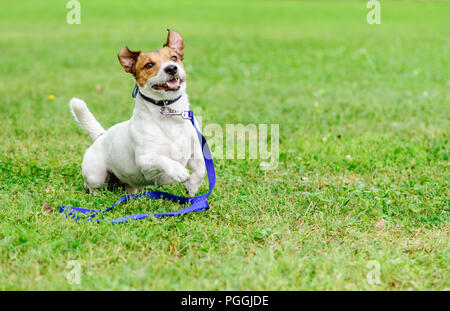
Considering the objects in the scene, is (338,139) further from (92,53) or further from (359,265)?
(92,53)

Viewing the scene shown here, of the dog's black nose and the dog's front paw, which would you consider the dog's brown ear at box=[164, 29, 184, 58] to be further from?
the dog's front paw

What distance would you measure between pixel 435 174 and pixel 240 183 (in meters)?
1.87

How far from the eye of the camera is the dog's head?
4.03 meters

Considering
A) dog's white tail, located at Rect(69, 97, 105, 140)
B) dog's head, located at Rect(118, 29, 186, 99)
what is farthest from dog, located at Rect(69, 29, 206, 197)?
dog's white tail, located at Rect(69, 97, 105, 140)

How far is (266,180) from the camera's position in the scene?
16.5 ft

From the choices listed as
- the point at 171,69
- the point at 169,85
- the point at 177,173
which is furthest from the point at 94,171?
the point at 171,69

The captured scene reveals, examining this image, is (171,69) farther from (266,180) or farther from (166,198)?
(266,180)

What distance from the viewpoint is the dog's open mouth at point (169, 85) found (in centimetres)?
406

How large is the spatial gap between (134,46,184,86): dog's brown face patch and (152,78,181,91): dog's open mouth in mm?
94

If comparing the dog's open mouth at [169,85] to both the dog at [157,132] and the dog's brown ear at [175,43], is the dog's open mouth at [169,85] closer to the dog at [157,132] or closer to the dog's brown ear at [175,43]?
the dog at [157,132]

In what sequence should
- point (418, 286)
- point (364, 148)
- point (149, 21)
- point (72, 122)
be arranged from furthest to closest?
1. point (149, 21)
2. point (72, 122)
3. point (364, 148)
4. point (418, 286)

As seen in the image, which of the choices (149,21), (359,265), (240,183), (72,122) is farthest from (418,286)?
(149,21)

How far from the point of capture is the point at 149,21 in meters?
20.8

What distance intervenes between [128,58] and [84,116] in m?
1.03
